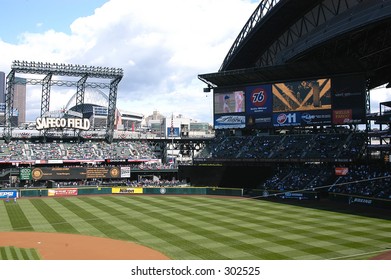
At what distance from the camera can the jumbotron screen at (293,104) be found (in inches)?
2313

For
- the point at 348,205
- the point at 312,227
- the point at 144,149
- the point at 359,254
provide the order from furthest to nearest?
the point at 144,149 < the point at 348,205 < the point at 312,227 < the point at 359,254

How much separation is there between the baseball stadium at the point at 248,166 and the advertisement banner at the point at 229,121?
181mm

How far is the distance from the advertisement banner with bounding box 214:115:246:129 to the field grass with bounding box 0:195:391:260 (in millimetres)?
18186

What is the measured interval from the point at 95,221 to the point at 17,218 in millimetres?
8910

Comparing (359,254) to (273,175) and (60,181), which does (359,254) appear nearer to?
(273,175)

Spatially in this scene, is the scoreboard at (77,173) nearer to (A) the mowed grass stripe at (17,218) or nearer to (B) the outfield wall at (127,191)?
(B) the outfield wall at (127,191)

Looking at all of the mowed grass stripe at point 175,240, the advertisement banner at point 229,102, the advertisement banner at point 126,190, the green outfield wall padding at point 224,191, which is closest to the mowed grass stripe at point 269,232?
the mowed grass stripe at point 175,240

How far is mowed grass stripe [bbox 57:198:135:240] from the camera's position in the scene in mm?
32625

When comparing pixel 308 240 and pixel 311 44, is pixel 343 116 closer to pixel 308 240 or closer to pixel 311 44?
pixel 311 44

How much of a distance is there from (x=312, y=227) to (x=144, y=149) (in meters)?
58.9

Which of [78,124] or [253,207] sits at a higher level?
[78,124]

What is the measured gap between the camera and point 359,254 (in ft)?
83.8

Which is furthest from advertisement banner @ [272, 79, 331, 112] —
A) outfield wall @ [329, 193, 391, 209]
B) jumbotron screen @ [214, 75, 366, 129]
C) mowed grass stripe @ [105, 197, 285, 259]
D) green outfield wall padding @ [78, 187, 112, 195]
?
green outfield wall padding @ [78, 187, 112, 195]

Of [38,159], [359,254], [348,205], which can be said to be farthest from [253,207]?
[38,159]
